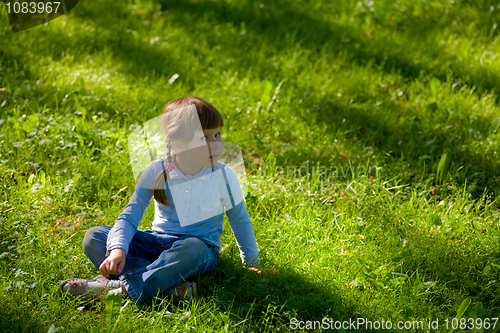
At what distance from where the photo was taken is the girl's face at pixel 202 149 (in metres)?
2.07

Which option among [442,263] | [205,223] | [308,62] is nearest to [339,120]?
[308,62]

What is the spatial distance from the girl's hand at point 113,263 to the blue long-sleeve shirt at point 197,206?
204 millimetres

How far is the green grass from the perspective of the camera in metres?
2.09

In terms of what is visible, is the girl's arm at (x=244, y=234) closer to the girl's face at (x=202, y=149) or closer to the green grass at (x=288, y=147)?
the green grass at (x=288, y=147)

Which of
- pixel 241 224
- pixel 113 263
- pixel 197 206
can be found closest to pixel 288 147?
pixel 241 224

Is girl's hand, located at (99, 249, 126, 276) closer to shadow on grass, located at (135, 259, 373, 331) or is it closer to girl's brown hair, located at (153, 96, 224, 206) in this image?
shadow on grass, located at (135, 259, 373, 331)

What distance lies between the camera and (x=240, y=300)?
82.2 inches

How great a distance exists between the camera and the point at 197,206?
2186mm

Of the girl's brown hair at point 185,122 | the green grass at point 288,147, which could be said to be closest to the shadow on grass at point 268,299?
the green grass at point 288,147

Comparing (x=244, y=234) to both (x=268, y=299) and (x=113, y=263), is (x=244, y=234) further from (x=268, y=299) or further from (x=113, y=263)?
(x=113, y=263)

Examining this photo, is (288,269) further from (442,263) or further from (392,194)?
(392,194)

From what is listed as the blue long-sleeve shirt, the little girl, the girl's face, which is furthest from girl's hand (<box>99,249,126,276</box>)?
the girl's face

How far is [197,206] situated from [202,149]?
32cm

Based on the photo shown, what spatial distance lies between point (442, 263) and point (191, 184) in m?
1.49
